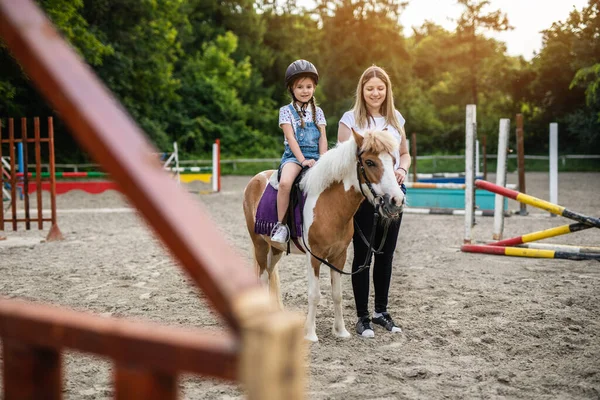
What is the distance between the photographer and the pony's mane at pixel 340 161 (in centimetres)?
386

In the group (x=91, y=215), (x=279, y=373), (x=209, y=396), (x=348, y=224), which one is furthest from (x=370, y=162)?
(x=91, y=215)

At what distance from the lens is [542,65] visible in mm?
33250

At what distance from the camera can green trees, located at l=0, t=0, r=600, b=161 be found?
27469mm

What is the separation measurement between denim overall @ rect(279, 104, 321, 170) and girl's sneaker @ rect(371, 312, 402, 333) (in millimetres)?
1323

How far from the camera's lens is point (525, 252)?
21.9 feet

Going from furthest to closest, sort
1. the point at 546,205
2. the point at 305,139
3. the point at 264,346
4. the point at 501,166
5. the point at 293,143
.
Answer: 1. the point at 501,166
2. the point at 546,205
3. the point at 305,139
4. the point at 293,143
5. the point at 264,346

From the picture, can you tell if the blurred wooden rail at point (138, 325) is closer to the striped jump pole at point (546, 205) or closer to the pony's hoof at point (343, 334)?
the pony's hoof at point (343, 334)

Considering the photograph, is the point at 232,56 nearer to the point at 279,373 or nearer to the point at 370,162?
the point at 370,162

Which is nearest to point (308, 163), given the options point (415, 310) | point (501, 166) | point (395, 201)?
point (395, 201)

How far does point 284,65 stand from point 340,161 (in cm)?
3979

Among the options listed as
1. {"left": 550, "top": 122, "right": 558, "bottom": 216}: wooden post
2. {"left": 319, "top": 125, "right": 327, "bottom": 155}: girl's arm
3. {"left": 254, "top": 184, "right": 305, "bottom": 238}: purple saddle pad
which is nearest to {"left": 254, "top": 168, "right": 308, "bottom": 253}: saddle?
{"left": 254, "top": 184, "right": 305, "bottom": 238}: purple saddle pad

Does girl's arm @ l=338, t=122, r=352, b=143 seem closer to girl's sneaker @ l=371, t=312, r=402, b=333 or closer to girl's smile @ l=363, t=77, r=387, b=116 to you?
girl's smile @ l=363, t=77, r=387, b=116

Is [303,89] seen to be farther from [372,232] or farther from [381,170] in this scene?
[372,232]

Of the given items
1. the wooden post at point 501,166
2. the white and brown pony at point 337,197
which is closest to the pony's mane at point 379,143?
the white and brown pony at point 337,197
